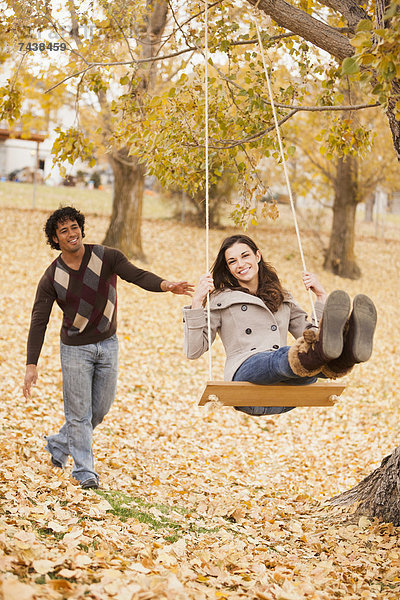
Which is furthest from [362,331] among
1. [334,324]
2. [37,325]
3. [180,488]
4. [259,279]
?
[180,488]

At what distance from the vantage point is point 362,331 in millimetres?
3635

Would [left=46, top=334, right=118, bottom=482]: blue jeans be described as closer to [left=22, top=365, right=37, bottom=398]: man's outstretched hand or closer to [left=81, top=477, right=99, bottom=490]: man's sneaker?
[left=81, top=477, right=99, bottom=490]: man's sneaker

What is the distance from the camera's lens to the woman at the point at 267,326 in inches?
143

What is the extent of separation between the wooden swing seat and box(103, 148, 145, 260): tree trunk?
1180 cm

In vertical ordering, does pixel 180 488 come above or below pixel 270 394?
below

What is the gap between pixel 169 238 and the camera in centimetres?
1900

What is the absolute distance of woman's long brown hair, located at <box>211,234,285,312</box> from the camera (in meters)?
4.75

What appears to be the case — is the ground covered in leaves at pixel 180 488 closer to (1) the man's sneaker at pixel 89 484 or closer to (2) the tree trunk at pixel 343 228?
(1) the man's sneaker at pixel 89 484

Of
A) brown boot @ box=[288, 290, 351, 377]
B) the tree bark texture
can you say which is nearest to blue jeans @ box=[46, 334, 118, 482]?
brown boot @ box=[288, 290, 351, 377]

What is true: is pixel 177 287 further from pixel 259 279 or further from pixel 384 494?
pixel 384 494

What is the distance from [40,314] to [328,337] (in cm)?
228

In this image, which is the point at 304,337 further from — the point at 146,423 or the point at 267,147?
the point at 146,423

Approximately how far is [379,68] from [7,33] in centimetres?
380

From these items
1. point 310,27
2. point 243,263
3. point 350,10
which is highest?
point 350,10
